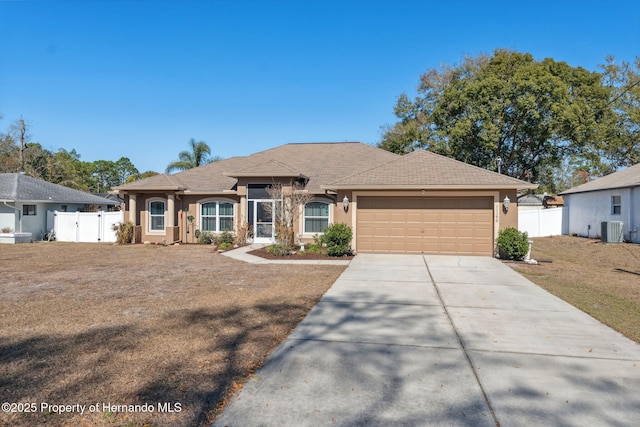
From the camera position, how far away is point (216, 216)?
1812 centimetres

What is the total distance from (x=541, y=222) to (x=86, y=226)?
2603cm

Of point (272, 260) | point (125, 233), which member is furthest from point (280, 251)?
point (125, 233)

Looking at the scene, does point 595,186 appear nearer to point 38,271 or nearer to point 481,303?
point 481,303

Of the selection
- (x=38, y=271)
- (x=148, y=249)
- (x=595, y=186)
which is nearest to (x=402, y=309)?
(x=38, y=271)

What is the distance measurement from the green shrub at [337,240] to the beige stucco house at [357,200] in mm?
883

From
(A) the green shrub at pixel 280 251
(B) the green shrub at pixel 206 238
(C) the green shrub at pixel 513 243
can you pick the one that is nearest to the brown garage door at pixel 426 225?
(C) the green shrub at pixel 513 243

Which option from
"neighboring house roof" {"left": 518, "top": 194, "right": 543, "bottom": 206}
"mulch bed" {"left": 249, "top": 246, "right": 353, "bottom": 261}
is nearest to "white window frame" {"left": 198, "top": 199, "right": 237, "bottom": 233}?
"mulch bed" {"left": 249, "top": 246, "right": 353, "bottom": 261}

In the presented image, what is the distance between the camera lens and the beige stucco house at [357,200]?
540 inches

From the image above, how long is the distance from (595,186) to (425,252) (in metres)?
13.8

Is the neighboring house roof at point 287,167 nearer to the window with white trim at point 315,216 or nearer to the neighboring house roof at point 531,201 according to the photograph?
the window with white trim at point 315,216

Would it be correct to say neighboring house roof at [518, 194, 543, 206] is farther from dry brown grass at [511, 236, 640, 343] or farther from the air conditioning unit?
dry brown grass at [511, 236, 640, 343]

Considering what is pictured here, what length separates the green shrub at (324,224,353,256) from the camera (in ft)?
44.0

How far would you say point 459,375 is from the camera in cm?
399

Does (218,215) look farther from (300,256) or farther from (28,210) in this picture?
(28,210)
